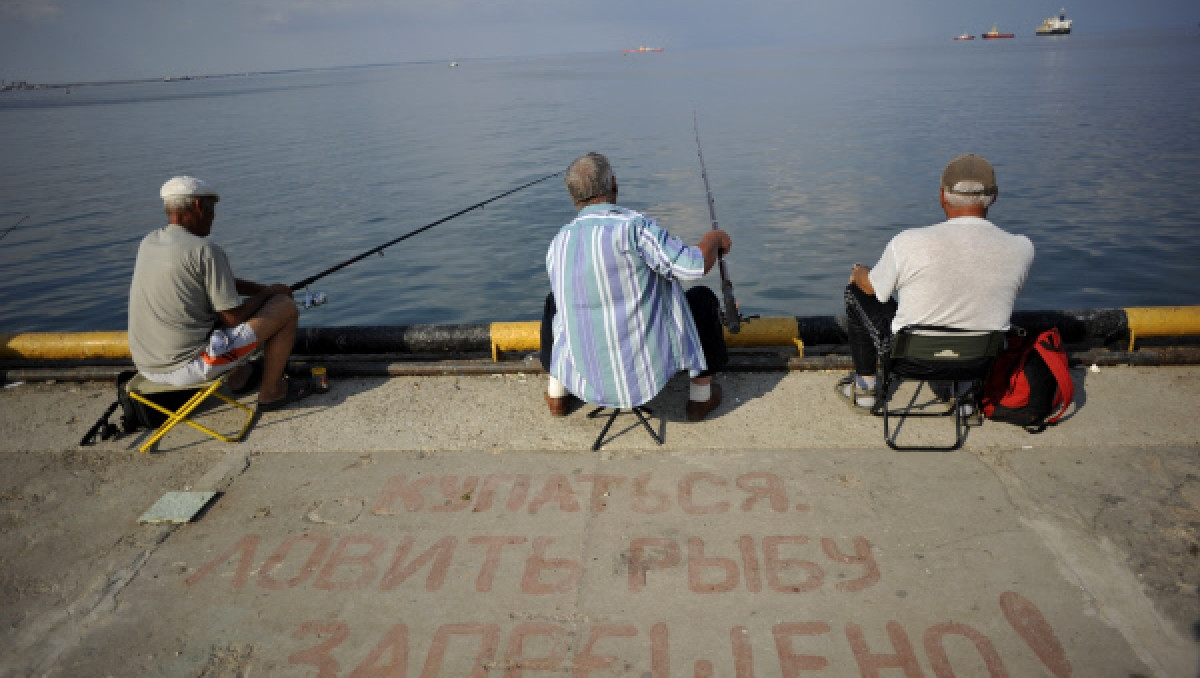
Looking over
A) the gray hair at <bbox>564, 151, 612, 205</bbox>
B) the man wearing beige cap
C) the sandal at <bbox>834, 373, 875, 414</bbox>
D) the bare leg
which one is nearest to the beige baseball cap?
the man wearing beige cap

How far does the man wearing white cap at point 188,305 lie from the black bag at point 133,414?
157mm

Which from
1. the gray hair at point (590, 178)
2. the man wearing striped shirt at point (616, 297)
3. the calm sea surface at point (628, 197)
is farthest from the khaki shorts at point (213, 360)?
the calm sea surface at point (628, 197)

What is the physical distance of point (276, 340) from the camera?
15.4ft

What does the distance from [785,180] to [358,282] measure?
10202 mm

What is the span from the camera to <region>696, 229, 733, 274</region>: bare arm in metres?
3.85

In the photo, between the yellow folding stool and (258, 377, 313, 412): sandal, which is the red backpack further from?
the yellow folding stool

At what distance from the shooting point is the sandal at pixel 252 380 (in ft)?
16.3

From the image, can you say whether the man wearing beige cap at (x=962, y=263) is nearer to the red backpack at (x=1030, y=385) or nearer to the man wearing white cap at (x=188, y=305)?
the red backpack at (x=1030, y=385)

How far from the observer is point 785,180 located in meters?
18.1

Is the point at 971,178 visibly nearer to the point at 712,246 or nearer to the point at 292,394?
the point at 712,246

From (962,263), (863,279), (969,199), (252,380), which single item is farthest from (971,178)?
(252,380)

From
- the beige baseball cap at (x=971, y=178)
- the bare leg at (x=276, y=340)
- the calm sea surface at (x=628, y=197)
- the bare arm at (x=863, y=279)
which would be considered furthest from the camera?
the calm sea surface at (x=628, y=197)

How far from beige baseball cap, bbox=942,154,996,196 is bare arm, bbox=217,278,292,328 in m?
3.62

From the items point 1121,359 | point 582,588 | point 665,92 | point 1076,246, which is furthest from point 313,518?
point 665,92
